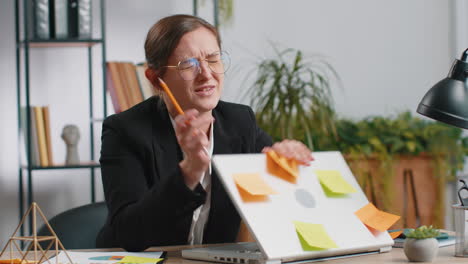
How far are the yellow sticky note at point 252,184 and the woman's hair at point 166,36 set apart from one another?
0.44 metres

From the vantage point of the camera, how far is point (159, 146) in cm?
161

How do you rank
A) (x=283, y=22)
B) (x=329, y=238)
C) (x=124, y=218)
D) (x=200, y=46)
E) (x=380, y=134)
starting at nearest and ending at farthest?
(x=329, y=238), (x=124, y=218), (x=200, y=46), (x=380, y=134), (x=283, y=22)

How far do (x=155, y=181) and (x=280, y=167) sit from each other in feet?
1.25

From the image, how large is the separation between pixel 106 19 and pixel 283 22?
3.15 ft

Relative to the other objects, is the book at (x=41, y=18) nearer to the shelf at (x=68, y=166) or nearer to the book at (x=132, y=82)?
the book at (x=132, y=82)

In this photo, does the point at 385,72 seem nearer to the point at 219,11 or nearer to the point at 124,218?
the point at 219,11

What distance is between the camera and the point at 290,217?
1.29 meters

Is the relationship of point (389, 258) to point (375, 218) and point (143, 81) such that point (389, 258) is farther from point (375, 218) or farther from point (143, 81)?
point (143, 81)

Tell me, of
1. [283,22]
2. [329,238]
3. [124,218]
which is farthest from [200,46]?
[283,22]

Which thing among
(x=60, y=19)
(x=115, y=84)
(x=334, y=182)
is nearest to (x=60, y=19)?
(x=60, y=19)

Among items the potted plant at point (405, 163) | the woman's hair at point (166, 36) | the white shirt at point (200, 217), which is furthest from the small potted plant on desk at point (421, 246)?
the potted plant at point (405, 163)

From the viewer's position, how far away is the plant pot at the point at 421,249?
1251mm

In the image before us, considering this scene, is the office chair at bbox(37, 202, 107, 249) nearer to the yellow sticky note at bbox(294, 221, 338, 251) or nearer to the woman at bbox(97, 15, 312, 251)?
the woman at bbox(97, 15, 312, 251)

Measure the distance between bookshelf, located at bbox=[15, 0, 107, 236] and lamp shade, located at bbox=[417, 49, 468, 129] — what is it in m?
2.06
